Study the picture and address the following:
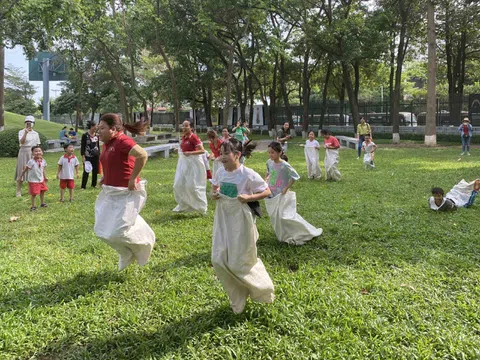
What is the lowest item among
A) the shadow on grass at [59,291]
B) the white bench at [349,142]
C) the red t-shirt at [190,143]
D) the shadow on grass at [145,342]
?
the shadow on grass at [145,342]

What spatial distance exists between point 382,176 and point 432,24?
12.7 meters

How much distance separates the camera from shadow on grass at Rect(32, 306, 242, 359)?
10.8ft

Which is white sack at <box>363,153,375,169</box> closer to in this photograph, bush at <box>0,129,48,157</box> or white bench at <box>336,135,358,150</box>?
white bench at <box>336,135,358,150</box>

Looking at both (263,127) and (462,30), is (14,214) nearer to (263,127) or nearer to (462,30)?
(462,30)

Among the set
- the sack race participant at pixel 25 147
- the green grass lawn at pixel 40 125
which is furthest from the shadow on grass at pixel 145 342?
the green grass lawn at pixel 40 125

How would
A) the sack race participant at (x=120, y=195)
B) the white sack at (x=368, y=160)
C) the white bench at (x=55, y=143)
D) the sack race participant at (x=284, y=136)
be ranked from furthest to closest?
1. the white bench at (x=55, y=143)
2. the white sack at (x=368, y=160)
3. the sack race participant at (x=284, y=136)
4. the sack race participant at (x=120, y=195)

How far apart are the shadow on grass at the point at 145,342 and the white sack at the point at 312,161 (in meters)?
8.18

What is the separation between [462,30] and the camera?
26.1 meters

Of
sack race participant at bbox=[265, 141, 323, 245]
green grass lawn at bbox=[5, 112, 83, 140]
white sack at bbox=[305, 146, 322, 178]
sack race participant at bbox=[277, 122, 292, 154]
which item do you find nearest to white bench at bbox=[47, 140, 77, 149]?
green grass lawn at bbox=[5, 112, 83, 140]

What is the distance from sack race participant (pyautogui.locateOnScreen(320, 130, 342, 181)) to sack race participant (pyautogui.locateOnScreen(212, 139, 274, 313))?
7.68 m

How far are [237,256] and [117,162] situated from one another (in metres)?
1.67

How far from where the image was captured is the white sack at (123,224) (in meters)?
4.23

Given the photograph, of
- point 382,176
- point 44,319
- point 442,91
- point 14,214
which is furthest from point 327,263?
point 442,91

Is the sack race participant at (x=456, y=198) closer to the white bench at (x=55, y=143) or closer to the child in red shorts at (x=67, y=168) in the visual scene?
the child in red shorts at (x=67, y=168)
